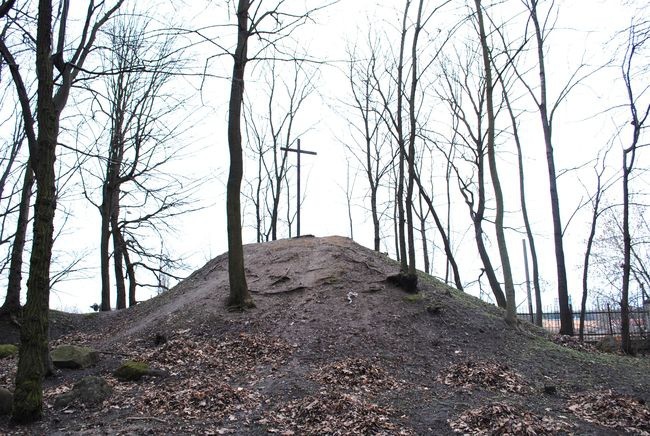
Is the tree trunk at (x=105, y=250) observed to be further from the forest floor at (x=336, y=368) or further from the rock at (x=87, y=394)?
the rock at (x=87, y=394)

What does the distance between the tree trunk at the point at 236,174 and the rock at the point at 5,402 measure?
4.19 meters

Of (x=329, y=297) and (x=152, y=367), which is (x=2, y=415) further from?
(x=329, y=297)

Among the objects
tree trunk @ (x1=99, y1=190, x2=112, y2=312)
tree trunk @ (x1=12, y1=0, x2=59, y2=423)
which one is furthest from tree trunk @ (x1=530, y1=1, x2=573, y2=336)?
tree trunk @ (x1=99, y1=190, x2=112, y2=312)

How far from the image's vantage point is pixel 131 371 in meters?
6.82

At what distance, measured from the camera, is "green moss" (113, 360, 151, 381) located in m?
6.79

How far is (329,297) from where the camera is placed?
9922mm

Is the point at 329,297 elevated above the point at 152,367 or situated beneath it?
elevated above

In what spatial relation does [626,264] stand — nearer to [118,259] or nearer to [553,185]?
[553,185]

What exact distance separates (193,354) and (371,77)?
1239 cm

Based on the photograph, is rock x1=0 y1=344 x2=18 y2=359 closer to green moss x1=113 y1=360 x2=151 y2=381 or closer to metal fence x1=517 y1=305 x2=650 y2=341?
green moss x1=113 y1=360 x2=151 y2=381

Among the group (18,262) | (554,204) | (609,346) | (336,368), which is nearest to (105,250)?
(18,262)

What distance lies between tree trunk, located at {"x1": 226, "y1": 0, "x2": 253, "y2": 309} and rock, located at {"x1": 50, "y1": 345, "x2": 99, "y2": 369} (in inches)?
104

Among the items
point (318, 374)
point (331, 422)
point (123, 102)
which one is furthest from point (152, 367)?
point (123, 102)

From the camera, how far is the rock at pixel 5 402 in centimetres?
553
